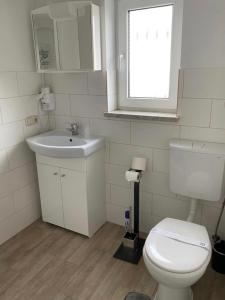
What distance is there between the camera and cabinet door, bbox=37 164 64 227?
210cm

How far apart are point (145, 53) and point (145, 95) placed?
0.32 meters

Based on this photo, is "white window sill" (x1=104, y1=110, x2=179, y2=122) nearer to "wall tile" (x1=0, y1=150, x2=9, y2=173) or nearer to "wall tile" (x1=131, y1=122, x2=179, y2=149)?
"wall tile" (x1=131, y1=122, x2=179, y2=149)

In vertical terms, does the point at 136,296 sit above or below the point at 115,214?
below

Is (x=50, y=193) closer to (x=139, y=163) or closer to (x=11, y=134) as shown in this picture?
(x=11, y=134)

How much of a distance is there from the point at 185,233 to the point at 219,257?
45cm

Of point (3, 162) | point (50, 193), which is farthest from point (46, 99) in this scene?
point (50, 193)

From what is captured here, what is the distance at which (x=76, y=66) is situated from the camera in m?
1.93

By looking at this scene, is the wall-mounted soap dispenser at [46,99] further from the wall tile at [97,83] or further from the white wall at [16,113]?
the wall tile at [97,83]

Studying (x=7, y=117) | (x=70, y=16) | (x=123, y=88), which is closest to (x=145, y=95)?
(x=123, y=88)

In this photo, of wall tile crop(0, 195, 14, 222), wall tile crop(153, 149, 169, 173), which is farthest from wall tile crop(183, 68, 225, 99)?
wall tile crop(0, 195, 14, 222)

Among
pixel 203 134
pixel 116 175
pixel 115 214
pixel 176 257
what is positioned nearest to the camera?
pixel 176 257

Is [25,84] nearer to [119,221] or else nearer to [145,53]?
[145,53]

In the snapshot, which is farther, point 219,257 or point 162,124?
point 162,124

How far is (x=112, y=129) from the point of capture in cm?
206
